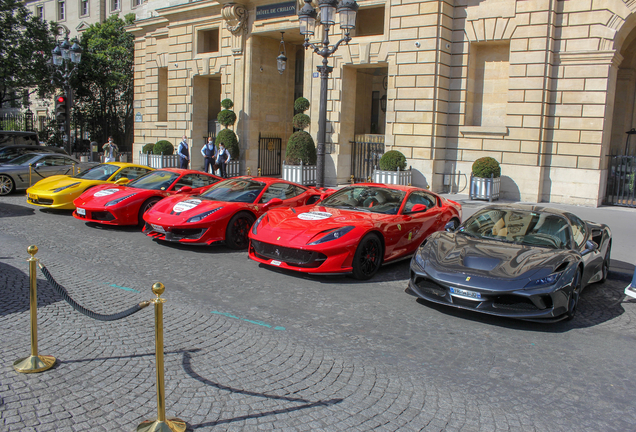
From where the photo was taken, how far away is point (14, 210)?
12.6m

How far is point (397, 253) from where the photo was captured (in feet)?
26.7

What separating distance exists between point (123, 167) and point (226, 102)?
33.4 ft

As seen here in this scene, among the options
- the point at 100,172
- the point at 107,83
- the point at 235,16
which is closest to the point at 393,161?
the point at 100,172

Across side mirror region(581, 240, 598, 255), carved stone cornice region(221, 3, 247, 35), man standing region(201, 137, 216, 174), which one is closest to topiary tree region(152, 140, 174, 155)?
man standing region(201, 137, 216, 174)

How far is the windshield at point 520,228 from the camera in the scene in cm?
656

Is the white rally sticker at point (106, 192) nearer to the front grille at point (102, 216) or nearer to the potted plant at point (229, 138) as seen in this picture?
the front grille at point (102, 216)

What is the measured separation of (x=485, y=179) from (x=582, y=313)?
1099 cm

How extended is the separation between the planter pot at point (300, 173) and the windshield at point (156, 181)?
759cm

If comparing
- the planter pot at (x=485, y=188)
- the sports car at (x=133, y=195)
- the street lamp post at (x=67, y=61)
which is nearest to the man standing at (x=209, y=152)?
the street lamp post at (x=67, y=61)

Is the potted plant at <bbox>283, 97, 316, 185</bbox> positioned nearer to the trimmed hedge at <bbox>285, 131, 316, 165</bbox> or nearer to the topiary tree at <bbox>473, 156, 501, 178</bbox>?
the trimmed hedge at <bbox>285, 131, 316, 165</bbox>

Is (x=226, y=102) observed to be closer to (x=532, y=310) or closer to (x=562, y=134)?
(x=562, y=134)

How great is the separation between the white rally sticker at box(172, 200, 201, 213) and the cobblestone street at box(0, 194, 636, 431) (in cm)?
192

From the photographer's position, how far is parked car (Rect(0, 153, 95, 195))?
15.4m

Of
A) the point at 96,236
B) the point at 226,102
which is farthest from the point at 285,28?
the point at 96,236
